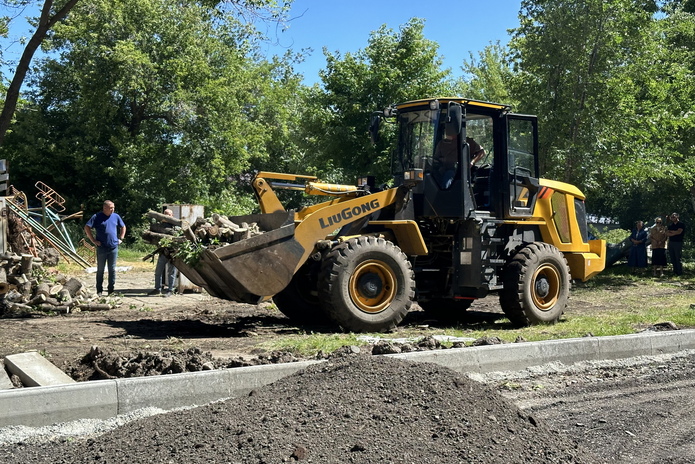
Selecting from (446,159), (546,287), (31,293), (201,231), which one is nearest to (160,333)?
(201,231)

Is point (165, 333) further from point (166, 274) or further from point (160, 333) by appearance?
point (166, 274)

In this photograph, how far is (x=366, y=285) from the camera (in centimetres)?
1009

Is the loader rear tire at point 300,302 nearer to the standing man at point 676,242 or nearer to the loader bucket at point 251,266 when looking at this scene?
the loader bucket at point 251,266

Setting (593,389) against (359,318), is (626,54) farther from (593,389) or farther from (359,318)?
(593,389)

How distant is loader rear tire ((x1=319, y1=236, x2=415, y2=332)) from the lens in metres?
9.79

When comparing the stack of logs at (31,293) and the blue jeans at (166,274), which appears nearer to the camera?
the stack of logs at (31,293)

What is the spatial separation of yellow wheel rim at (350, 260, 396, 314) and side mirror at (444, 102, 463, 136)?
2.15 meters

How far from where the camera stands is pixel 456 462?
4441 mm

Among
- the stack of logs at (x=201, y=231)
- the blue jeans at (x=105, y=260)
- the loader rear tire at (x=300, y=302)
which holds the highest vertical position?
the stack of logs at (x=201, y=231)

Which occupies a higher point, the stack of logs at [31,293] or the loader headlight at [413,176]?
the loader headlight at [413,176]

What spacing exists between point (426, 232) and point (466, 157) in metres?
1.28

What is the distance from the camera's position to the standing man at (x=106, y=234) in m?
13.3

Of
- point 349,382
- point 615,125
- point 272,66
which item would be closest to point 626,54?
point 615,125

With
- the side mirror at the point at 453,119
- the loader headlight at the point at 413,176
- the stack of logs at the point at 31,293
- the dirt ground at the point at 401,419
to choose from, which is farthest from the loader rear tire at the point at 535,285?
the stack of logs at the point at 31,293
